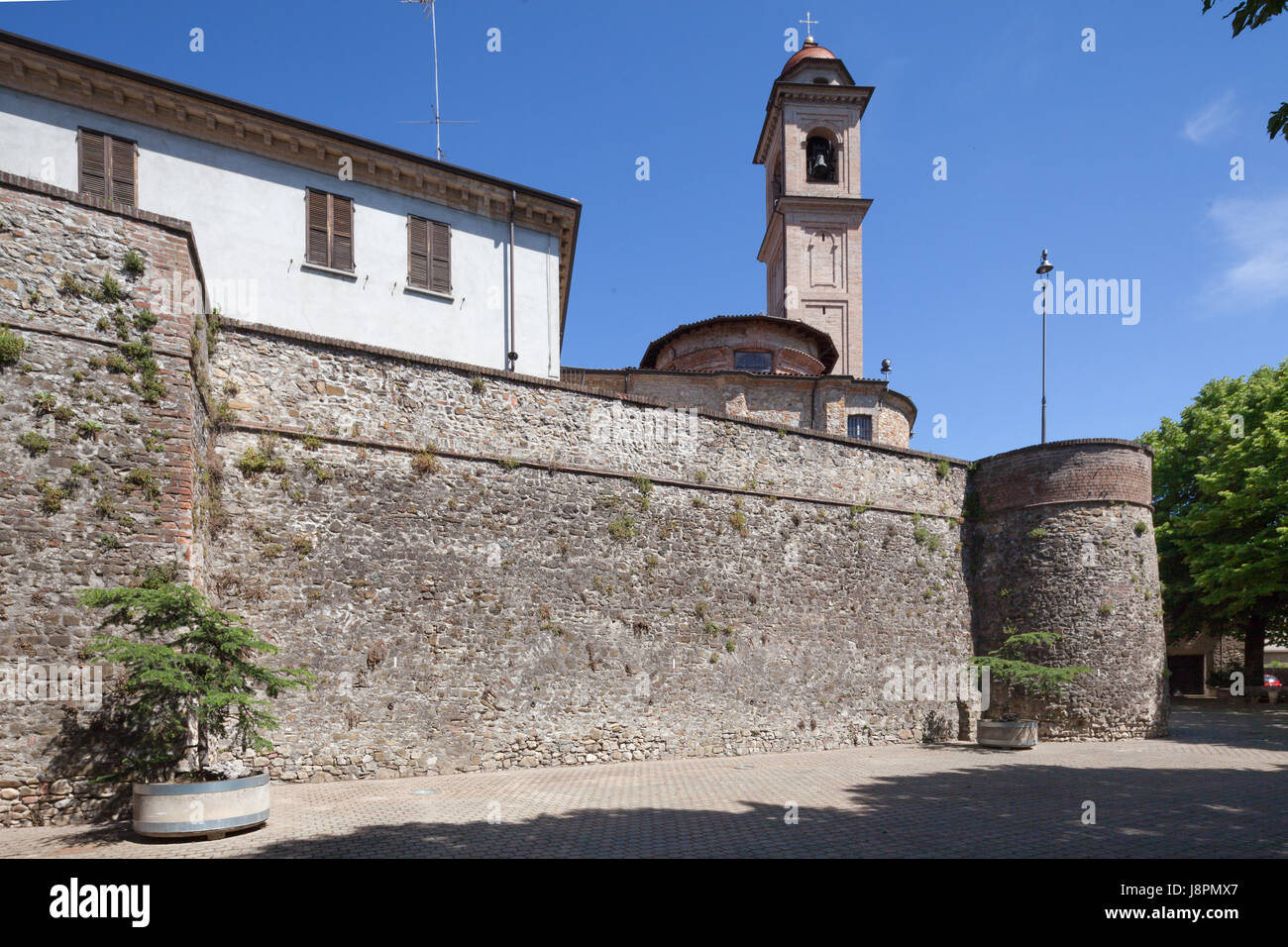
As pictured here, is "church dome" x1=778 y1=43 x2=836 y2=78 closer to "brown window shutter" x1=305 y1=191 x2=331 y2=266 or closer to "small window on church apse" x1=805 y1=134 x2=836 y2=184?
"small window on church apse" x1=805 y1=134 x2=836 y2=184

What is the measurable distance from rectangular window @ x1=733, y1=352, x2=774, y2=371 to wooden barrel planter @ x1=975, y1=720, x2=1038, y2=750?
15215 mm

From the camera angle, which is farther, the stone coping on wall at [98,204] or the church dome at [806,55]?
the church dome at [806,55]

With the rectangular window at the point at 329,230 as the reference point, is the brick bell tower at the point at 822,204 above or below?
above

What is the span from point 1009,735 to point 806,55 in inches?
1294

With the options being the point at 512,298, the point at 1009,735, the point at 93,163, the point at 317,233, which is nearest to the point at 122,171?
the point at 93,163

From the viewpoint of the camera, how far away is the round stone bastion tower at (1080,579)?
1958cm

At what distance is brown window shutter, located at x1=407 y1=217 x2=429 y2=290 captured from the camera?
57.5ft

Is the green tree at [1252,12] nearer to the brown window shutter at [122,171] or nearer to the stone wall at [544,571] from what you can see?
the stone wall at [544,571]

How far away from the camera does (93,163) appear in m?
14.4

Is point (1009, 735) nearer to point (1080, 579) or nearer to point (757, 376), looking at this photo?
point (1080, 579)

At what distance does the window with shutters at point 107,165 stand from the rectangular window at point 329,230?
3065mm

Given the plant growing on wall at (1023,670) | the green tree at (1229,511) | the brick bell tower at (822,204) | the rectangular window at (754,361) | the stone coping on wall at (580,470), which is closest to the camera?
the stone coping on wall at (580,470)

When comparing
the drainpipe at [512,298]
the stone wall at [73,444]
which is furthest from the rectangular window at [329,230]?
Answer: the stone wall at [73,444]

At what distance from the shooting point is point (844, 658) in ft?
60.0
